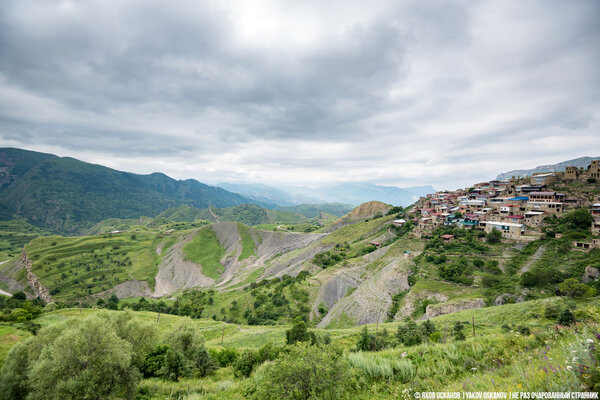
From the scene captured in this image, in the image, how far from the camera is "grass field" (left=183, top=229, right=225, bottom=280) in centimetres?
12100

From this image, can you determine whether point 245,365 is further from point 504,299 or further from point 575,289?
point 575,289

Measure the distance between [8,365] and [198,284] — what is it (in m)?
98.9

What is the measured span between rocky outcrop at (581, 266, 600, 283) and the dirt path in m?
6.54

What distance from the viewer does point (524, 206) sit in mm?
57094

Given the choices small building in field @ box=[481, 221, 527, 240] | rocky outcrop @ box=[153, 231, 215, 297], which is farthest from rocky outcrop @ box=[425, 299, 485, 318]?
rocky outcrop @ box=[153, 231, 215, 297]

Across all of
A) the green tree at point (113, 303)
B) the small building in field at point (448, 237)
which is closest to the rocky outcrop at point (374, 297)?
the small building in field at point (448, 237)

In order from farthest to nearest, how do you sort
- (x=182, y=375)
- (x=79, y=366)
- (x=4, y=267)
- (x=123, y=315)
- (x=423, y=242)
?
(x=4, y=267) < (x=423, y=242) < (x=123, y=315) < (x=182, y=375) < (x=79, y=366)

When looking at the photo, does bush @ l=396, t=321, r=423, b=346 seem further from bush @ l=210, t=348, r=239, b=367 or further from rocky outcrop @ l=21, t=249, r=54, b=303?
rocky outcrop @ l=21, t=249, r=54, b=303

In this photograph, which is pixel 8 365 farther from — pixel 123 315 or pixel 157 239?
pixel 157 239

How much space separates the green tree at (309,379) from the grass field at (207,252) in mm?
119952

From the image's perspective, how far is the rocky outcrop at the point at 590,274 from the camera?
34.3 meters

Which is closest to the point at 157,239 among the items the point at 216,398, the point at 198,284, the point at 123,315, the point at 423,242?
the point at 198,284

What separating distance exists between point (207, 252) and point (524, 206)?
450ft

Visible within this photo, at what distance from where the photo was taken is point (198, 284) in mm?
110562
